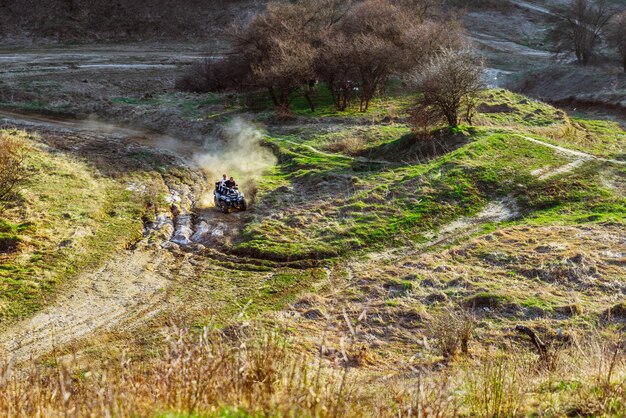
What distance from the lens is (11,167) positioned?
81.8 ft

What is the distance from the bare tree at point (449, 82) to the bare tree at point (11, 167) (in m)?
21.5

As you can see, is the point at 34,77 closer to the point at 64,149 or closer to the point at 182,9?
the point at 64,149

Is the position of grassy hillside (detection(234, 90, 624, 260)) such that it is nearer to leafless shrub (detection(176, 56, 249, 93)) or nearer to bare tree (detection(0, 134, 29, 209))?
bare tree (detection(0, 134, 29, 209))

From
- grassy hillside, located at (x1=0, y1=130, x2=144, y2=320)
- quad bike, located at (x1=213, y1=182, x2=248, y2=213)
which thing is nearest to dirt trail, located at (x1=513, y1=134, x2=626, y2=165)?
quad bike, located at (x1=213, y1=182, x2=248, y2=213)

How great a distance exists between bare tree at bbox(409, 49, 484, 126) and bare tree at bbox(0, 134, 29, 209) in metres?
21.5

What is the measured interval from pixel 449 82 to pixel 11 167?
22390 millimetres

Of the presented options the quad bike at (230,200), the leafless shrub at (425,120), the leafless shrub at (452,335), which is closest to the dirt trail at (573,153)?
the leafless shrub at (425,120)

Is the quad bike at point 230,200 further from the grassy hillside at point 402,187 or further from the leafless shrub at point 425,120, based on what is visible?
the leafless shrub at point 425,120

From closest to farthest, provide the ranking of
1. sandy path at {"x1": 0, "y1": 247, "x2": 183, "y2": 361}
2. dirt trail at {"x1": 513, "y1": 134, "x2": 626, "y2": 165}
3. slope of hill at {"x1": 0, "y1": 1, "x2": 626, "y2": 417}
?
slope of hill at {"x1": 0, "y1": 1, "x2": 626, "y2": 417}
sandy path at {"x1": 0, "y1": 247, "x2": 183, "y2": 361}
dirt trail at {"x1": 513, "y1": 134, "x2": 626, "y2": 165}

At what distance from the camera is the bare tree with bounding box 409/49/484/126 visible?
31.6 m

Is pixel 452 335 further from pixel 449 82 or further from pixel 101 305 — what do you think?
pixel 449 82

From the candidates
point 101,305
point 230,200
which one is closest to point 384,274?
point 230,200

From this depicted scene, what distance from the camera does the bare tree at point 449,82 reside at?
104 feet

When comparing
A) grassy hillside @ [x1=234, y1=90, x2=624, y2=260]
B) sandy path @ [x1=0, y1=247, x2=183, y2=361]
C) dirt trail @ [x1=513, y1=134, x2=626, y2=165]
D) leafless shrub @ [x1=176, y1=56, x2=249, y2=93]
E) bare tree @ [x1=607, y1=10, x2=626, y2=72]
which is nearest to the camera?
sandy path @ [x1=0, y1=247, x2=183, y2=361]
